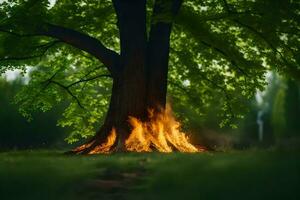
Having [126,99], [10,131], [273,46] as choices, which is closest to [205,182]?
[126,99]

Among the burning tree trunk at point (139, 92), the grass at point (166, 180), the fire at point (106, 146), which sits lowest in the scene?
the grass at point (166, 180)

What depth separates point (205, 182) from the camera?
8688 millimetres

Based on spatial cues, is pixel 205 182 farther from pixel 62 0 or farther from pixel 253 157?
pixel 62 0

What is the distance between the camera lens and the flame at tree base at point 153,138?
2031 cm

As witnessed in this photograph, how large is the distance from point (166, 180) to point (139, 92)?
11981mm

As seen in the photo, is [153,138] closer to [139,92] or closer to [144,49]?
[139,92]

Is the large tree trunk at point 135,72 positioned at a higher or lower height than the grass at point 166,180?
higher

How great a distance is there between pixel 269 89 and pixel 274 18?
94428 mm

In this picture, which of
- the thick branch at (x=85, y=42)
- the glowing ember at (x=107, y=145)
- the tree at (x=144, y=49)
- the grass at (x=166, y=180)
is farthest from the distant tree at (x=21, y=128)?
the grass at (x=166, y=180)

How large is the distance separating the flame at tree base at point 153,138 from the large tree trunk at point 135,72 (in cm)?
21

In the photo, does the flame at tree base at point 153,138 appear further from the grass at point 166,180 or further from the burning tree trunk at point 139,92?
the grass at point 166,180

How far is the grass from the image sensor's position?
8.18 metres

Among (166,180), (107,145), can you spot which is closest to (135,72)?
(107,145)

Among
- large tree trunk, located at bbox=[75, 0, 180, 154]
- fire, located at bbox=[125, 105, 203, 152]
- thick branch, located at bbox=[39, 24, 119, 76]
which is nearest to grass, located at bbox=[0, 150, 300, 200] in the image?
fire, located at bbox=[125, 105, 203, 152]
